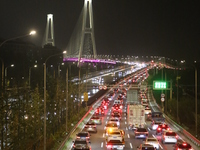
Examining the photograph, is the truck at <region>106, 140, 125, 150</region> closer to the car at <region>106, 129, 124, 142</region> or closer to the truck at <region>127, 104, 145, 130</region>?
the car at <region>106, 129, 124, 142</region>

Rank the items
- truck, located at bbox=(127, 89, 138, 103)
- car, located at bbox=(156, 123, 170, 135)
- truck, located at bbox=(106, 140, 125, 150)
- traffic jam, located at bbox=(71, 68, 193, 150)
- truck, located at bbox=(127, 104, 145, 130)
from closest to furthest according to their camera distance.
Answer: traffic jam, located at bbox=(71, 68, 193, 150)
truck, located at bbox=(106, 140, 125, 150)
car, located at bbox=(156, 123, 170, 135)
truck, located at bbox=(127, 104, 145, 130)
truck, located at bbox=(127, 89, 138, 103)

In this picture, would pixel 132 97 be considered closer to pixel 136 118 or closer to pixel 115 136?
pixel 136 118

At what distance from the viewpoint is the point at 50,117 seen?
104 feet

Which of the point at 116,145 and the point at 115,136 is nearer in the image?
the point at 116,145

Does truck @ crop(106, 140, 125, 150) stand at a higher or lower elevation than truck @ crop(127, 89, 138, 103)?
lower

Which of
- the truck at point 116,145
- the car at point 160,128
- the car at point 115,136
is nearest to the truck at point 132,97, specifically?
the car at point 160,128

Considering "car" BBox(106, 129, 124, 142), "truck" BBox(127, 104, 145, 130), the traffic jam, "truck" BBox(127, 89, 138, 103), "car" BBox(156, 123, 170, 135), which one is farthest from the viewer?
"truck" BBox(127, 89, 138, 103)

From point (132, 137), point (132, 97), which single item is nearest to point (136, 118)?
point (132, 137)

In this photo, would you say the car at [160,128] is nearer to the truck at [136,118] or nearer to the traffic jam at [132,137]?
the traffic jam at [132,137]

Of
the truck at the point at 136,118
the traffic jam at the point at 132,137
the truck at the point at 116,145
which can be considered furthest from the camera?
the truck at the point at 136,118

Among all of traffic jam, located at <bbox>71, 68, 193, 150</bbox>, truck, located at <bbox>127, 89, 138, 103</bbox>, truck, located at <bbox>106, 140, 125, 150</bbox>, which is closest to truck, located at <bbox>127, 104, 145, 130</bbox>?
traffic jam, located at <bbox>71, 68, 193, 150</bbox>

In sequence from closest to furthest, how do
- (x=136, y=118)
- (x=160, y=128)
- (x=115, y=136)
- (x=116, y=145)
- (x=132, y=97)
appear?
(x=116, y=145)
(x=115, y=136)
(x=160, y=128)
(x=136, y=118)
(x=132, y=97)

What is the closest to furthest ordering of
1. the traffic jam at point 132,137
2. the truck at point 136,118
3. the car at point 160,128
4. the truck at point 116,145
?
the traffic jam at point 132,137 → the truck at point 116,145 → the car at point 160,128 → the truck at point 136,118

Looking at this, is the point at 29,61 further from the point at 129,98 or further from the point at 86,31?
the point at 129,98
